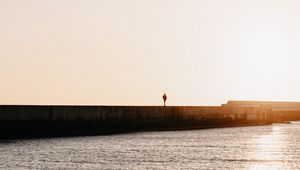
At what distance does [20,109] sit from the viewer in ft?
220

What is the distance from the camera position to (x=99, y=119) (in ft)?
262

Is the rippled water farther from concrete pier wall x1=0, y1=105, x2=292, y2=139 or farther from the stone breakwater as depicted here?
the stone breakwater

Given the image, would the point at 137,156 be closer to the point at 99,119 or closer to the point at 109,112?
the point at 99,119

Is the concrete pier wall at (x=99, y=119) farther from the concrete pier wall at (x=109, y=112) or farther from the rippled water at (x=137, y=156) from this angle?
the rippled water at (x=137, y=156)

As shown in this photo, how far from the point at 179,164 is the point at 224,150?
13743 millimetres

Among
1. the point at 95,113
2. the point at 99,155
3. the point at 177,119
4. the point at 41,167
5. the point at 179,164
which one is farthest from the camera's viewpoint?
the point at 177,119

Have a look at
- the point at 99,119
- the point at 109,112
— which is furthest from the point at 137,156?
the point at 109,112

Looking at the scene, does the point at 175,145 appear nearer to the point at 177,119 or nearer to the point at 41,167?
the point at 41,167

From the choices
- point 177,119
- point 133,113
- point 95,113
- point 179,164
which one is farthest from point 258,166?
point 177,119

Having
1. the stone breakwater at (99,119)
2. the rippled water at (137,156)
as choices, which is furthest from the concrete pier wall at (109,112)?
the rippled water at (137,156)

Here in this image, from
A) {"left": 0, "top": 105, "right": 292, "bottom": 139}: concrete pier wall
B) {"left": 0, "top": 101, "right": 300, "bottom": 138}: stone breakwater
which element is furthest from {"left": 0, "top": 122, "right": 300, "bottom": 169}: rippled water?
{"left": 0, "top": 101, "right": 300, "bottom": 138}: stone breakwater

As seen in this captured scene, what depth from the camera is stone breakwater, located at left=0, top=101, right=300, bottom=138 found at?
6700 cm

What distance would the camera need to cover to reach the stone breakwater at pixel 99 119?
220ft

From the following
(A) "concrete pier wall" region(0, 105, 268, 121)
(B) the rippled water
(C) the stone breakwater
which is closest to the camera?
(B) the rippled water
